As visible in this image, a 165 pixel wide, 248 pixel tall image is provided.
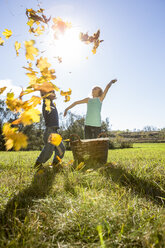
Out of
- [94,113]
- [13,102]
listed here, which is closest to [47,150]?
[94,113]

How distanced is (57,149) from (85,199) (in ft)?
5.42

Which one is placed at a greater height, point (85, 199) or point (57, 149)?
point (57, 149)

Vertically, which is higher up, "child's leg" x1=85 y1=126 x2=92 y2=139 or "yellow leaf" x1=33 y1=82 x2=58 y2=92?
"yellow leaf" x1=33 y1=82 x2=58 y2=92

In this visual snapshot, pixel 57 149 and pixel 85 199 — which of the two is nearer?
pixel 85 199

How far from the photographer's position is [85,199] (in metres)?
1.15

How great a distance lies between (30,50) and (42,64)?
14 centimetres

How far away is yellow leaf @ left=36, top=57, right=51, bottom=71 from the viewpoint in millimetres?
1369

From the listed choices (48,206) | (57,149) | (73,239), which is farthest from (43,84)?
(57,149)

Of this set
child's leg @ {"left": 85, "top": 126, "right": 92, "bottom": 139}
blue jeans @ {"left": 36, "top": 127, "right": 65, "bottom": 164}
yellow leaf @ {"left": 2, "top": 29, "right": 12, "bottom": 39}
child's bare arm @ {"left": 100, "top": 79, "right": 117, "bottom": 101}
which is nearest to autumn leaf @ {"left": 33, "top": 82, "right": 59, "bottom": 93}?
yellow leaf @ {"left": 2, "top": 29, "right": 12, "bottom": 39}

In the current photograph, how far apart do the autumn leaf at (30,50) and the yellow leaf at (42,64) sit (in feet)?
0.22

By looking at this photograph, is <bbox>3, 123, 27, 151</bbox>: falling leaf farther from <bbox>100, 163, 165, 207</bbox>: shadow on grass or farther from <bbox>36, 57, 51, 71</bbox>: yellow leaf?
<bbox>100, 163, 165, 207</bbox>: shadow on grass

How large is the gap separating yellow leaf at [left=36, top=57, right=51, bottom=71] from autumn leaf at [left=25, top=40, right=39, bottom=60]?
68 millimetres

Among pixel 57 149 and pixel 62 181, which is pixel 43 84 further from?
pixel 57 149

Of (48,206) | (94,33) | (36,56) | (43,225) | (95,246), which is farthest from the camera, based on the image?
(94,33)
